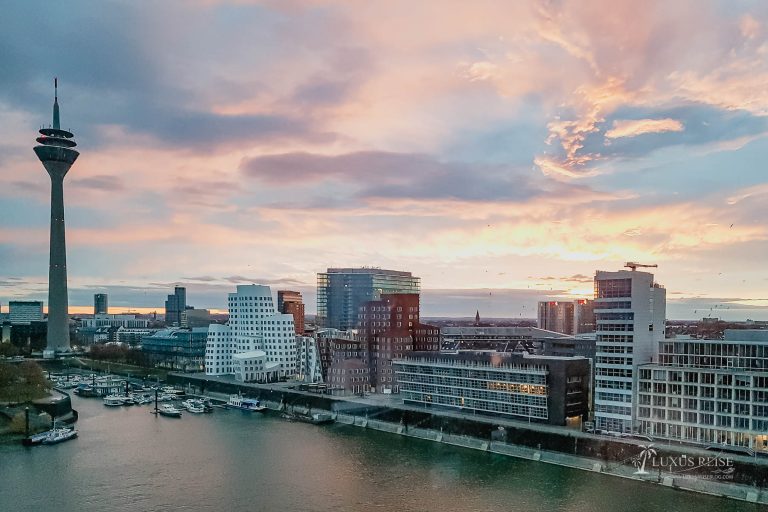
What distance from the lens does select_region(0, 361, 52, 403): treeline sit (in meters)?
43.5

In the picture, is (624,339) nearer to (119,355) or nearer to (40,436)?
(40,436)

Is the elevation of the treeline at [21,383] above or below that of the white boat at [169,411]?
above

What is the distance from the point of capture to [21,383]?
149ft

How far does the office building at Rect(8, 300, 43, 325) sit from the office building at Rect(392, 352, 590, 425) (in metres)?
131

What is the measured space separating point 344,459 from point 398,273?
270 ft

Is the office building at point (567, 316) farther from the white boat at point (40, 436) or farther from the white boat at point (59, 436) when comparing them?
the white boat at point (40, 436)

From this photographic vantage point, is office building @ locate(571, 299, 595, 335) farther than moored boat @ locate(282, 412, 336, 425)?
Yes

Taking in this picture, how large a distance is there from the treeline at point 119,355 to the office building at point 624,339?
205 feet

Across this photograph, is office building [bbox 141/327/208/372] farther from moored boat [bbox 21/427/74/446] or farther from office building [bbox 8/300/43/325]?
office building [bbox 8/300/43/325]

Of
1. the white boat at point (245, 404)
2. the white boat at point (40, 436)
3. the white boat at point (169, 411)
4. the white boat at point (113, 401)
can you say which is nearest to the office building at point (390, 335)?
the white boat at point (245, 404)

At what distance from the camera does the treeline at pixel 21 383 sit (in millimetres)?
43500

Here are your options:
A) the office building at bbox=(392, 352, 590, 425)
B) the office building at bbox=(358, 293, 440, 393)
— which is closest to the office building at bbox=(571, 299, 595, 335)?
the office building at bbox=(358, 293, 440, 393)

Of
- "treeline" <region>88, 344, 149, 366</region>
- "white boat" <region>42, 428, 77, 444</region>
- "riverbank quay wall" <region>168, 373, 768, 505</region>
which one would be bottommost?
"treeline" <region>88, 344, 149, 366</region>

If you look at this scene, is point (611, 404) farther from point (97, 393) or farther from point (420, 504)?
point (97, 393)
